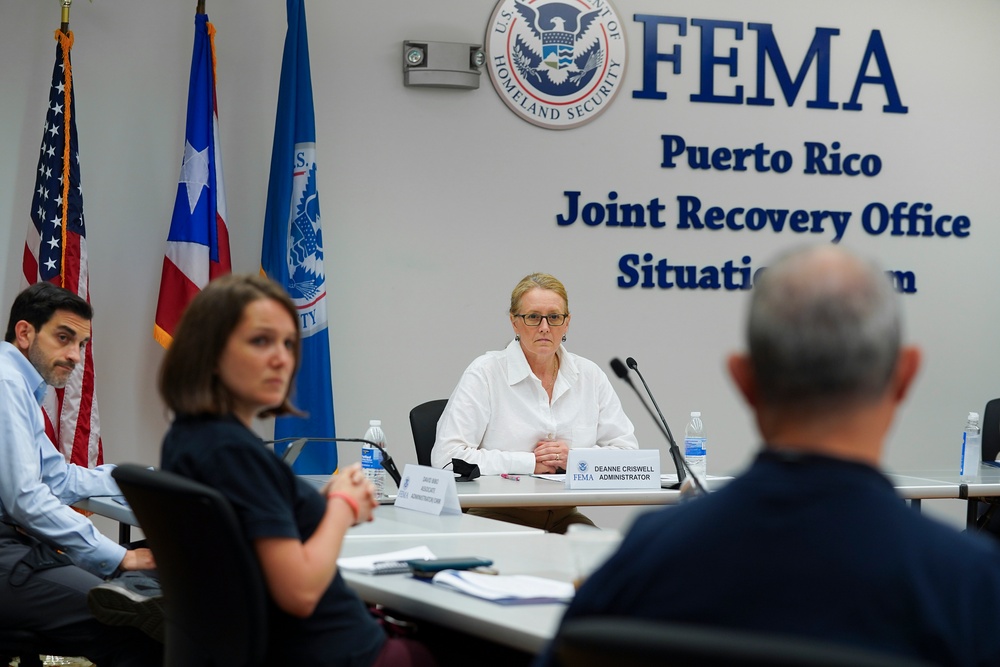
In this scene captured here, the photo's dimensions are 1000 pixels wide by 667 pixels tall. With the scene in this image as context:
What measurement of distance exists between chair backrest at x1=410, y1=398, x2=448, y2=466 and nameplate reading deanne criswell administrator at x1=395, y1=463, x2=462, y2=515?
86 centimetres

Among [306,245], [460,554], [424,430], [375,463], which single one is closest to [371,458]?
[375,463]

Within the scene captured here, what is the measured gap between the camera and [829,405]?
40.3 inches

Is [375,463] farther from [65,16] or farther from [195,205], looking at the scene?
[65,16]

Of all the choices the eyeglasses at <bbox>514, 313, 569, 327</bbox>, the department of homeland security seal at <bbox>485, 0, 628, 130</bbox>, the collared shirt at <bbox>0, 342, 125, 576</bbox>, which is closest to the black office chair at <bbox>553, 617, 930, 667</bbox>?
the collared shirt at <bbox>0, 342, 125, 576</bbox>

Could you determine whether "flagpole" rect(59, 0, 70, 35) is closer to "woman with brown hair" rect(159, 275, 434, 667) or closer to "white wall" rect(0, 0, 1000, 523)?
"white wall" rect(0, 0, 1000, 523)

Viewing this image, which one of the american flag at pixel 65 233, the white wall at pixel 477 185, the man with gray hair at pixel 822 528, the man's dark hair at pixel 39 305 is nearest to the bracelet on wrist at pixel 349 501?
the man with gray hair at pixel 822 528

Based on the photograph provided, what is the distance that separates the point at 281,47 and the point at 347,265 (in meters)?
1.04

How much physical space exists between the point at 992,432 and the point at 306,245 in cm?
306

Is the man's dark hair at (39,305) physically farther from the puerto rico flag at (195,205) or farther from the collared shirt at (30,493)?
the puerto rico flag at (195,205)

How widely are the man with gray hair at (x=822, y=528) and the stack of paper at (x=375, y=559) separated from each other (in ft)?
4.13

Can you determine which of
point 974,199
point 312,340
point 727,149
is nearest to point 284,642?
point 312,340

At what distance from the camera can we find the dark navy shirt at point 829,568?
97cm

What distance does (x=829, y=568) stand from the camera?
3.20 ft

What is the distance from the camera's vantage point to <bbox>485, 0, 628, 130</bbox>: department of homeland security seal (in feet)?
17.4
